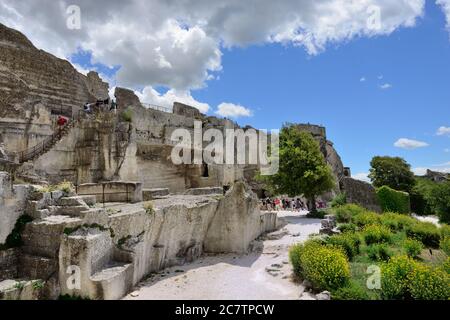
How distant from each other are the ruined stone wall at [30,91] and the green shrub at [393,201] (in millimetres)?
22462

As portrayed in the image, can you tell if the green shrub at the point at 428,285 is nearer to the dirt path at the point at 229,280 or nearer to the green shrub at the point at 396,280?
the green shrub at the point at 396,280

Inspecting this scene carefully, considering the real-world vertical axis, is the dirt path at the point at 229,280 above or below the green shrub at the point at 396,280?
below

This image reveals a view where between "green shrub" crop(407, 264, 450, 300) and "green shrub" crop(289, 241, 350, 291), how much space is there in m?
1.77

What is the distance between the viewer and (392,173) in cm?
3684

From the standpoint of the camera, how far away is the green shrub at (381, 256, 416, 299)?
29.8ft

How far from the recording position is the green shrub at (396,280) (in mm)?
9070

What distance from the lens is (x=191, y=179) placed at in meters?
26.8

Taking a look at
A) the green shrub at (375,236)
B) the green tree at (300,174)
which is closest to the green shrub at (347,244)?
the green shrub at (375,236)

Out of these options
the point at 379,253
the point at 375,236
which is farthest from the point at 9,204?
the point at 375,236

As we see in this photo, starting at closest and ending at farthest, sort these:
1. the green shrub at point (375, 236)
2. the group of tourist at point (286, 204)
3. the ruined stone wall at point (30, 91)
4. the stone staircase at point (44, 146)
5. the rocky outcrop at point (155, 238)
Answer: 1. the rocky outcrop at point (155, 238)
2. the green shrub at point (375, 236)
3. the stone staircase at point (44, 146)
4. the ruined stone wall at point (30, 91)
5. the group of tourist at point (286, 204)

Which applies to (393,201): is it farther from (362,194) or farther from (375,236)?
(375,236)

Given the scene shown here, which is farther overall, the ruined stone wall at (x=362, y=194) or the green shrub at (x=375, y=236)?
the ruined stone wall at (x=362, y=194)

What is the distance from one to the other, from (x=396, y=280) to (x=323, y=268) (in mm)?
1930
